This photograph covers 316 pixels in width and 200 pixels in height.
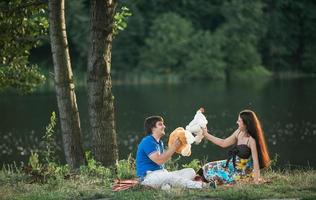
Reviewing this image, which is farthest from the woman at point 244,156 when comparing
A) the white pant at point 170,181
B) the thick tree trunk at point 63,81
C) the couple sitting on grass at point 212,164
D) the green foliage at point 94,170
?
the thick tree trunk at point 63,81

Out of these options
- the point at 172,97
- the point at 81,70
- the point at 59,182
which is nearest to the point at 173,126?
the point at 172,97

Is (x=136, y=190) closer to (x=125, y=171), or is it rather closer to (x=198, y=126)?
(x=198, y=126)

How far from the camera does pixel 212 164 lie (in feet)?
31.0

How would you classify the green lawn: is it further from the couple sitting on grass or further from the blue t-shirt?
the blue t-shirt

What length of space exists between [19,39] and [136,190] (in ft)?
17.1

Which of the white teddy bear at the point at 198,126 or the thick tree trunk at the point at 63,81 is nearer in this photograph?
the white teddy bear at the point at 198,126

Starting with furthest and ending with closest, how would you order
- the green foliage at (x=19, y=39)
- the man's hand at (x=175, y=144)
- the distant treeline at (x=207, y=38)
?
the distant treeline at (x=207, y=38) < the green foliage at (x=19, y=39) < the man's hand at (x=175, y=144)

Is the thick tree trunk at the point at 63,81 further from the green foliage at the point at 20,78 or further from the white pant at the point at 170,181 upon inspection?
the white pant at the point at 170,181

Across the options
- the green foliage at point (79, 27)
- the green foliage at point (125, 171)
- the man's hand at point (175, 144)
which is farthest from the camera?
the green foliage at point (79, 27)

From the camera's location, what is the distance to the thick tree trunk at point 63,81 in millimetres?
11047

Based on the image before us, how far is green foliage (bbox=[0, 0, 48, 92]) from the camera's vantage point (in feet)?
40.3

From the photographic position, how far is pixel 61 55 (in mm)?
11102

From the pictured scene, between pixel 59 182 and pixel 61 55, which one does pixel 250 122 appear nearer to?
pixel 59 182

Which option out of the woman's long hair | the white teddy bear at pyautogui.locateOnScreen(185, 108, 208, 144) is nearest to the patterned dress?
the woman's long hair
